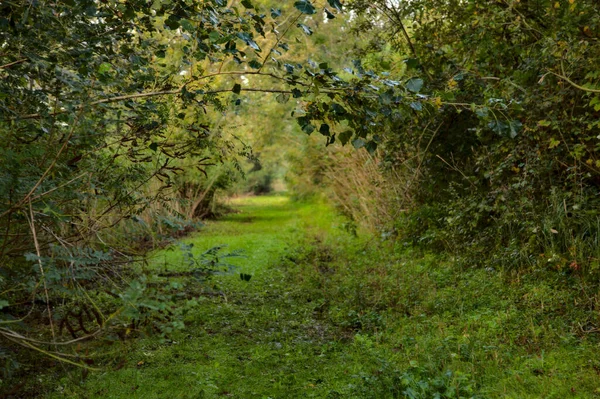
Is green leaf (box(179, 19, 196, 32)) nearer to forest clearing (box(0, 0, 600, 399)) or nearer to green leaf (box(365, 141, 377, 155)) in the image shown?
forest clearing (box(0, 0, 600, 399))

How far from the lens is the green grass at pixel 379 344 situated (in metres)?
4.45

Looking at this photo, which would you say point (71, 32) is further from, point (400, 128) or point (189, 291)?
point (400, 128)

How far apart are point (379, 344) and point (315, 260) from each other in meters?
5.48

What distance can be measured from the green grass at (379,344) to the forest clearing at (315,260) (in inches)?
1.2

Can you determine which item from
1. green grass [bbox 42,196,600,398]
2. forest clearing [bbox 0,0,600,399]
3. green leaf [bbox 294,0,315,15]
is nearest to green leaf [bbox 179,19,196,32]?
forest clearing [bbox 0,0,600,399]

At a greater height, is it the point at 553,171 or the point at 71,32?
the point at 71,32

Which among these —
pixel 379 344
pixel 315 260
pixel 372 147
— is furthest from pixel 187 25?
pixel 315 260

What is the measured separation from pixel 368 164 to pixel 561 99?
6874 millimetres

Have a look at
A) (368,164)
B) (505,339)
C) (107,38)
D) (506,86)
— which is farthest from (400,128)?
(107,38)

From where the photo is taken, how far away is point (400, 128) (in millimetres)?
9555

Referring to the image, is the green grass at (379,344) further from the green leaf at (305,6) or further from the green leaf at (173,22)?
the green leaf at (305,6)

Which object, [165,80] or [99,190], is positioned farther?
[165,80]

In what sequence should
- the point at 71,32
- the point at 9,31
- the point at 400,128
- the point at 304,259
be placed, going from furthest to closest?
the point at 304,259 → the point at 400,128 → the point at 71,32 → the point at 9,31

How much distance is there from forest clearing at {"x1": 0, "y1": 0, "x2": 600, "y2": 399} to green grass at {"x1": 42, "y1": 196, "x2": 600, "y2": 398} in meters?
0.03
